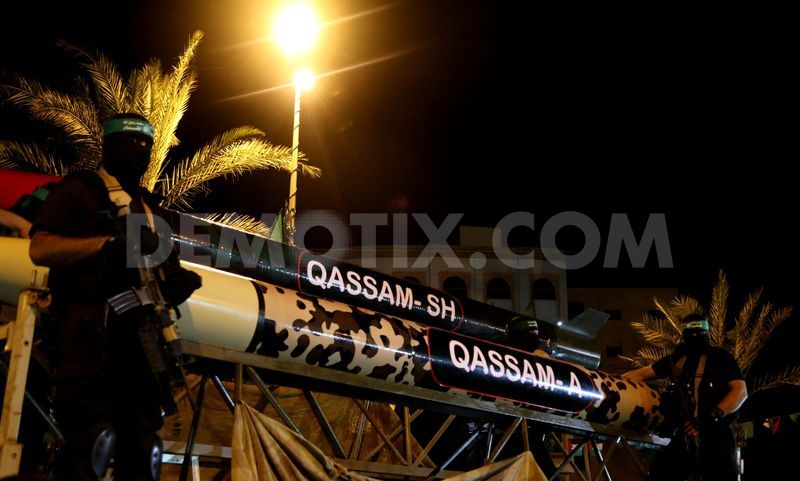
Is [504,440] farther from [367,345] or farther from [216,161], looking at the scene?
[216,161]

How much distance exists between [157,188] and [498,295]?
38.0m

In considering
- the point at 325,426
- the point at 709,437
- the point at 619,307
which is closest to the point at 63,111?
the point at 325,426

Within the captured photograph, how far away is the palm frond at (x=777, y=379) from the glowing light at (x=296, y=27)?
20497 millimetres

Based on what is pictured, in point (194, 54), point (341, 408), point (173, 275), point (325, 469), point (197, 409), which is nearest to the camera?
point (173, 275)

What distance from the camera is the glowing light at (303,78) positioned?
14.9 meters

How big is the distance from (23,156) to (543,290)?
42.4 meters

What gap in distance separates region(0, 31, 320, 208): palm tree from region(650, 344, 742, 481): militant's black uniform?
10.8 meters

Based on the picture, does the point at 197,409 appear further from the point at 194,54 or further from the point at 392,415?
the point at 194,54

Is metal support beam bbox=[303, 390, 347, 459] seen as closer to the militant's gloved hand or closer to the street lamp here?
the militant's gloved hand

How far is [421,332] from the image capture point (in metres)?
7.30

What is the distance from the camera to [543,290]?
2094 inches

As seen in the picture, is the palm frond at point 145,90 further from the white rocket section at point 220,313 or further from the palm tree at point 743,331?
the palm tree at point 743,331

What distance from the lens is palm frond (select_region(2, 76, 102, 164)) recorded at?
14445 millimetres

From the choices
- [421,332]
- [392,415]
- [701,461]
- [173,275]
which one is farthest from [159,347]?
[392,415]
